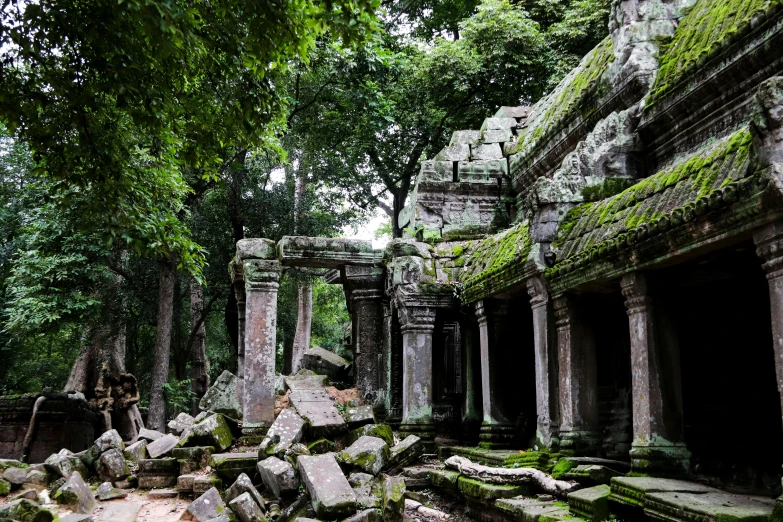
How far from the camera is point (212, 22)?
588 centimetres

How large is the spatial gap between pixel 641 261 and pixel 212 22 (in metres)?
4.17

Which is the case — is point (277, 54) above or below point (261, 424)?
above

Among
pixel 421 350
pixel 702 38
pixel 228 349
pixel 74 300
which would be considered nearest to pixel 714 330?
pixel 702 38

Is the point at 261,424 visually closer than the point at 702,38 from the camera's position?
No

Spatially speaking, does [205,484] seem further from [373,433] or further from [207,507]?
[373,433]

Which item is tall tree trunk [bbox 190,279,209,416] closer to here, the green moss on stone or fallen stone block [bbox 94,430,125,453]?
fallen stone block [bbox 94,430,125,453]

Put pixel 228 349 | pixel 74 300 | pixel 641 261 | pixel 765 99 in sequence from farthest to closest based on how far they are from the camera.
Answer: pixel 228 349 < pixel 74 300 < pixel 641 261 < pixel 765 99

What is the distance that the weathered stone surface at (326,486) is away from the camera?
6.66 meters

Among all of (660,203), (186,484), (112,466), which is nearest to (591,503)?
(660,203)

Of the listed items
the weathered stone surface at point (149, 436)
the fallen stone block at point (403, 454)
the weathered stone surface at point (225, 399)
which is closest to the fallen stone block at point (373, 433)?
the fallen stone block at point (403, 454)

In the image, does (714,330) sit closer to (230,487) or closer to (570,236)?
(570,236)

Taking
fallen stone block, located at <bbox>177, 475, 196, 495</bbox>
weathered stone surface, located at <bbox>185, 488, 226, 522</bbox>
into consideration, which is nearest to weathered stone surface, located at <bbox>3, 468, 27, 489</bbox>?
fallen stone block, located at <bbox>177, 475, 196, 495</bbox>

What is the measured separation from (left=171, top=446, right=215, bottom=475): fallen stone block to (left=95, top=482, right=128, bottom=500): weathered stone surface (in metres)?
0.81

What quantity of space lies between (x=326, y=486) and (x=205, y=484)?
8.62 ft
